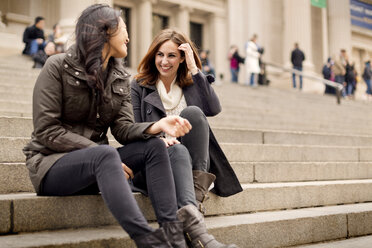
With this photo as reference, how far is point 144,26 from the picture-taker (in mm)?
17125

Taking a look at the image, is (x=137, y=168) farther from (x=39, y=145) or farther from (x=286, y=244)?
(x=286, y=244)

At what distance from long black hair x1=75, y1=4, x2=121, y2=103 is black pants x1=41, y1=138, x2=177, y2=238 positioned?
0.40m

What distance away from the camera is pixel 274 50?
2125 centimetres

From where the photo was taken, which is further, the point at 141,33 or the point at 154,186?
the point at 141,33

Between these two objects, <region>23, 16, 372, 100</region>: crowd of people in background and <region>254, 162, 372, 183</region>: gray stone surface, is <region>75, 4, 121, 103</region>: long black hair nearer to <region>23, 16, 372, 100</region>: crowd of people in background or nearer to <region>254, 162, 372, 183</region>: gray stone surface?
<region>254, 162, 372, 183</region>: gray stone surface

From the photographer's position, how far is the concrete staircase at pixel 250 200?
8.48ft

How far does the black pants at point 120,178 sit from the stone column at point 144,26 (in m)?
14.6

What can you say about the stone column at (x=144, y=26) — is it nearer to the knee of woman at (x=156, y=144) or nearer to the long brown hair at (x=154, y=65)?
the long brown hair at (x=154, y=65)

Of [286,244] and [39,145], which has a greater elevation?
[39,145]

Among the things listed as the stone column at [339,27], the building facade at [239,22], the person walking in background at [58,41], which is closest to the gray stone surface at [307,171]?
the person walking in background at [58,41]

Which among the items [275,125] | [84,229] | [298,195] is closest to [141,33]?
[275,125]

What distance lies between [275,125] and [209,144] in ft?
15.8

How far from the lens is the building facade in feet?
56.3

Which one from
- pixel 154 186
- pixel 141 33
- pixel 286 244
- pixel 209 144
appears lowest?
pixel 286 244
